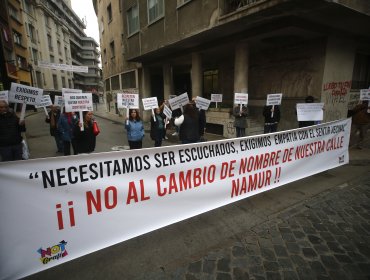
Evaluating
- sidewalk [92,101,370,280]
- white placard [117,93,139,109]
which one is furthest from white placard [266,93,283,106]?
white placard [117,93,139,109]

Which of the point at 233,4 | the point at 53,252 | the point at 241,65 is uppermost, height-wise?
the point at 233,4

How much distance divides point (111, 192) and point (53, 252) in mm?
821

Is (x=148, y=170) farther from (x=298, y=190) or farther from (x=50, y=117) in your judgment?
(x=50, y=117)

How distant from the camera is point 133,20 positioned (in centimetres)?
1664

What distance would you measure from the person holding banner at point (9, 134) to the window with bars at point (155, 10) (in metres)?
10.1

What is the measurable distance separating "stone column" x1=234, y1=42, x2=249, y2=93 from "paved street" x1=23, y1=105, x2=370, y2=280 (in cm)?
706

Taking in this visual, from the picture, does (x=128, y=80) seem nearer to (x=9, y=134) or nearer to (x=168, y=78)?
(x=168, y=78)

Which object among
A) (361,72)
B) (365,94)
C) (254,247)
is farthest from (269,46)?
(254,247)

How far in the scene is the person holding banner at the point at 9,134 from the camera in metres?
4.73

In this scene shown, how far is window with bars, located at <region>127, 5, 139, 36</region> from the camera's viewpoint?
16081 millimetres

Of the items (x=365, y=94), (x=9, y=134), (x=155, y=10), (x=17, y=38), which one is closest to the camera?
(x=9, y=134)

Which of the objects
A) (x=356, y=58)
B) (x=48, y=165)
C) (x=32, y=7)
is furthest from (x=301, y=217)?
(x=32, y=7)

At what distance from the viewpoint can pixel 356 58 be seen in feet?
36.8

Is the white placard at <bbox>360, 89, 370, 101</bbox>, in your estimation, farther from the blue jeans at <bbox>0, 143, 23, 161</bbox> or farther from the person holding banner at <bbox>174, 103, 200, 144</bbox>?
the blue jeans at <bbox>0, 143, 23, 161</bbox>
